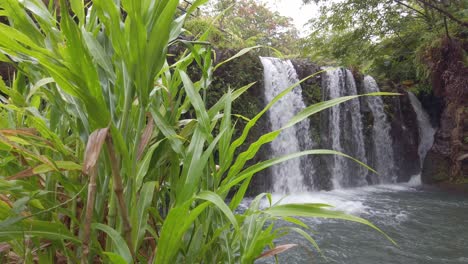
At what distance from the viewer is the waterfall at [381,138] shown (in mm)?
8578

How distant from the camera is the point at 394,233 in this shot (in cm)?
382

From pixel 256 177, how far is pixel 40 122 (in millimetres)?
6035

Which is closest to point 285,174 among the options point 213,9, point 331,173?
point 331,173

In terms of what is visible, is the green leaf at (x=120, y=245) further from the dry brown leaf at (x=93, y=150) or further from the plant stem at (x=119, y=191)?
the dry brown leaf at (x=93, y=150)

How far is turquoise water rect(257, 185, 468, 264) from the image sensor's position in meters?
3.10

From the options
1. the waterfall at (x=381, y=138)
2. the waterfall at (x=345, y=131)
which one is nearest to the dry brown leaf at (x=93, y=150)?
the waterfall at (x=345, y=131)

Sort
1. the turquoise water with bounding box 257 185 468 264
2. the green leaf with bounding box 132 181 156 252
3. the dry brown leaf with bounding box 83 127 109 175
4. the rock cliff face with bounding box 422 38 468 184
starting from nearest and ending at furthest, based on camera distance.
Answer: the dry brown leaf with bounding box 83 127 109 175 → the green leaf with bounding box 132 181 156 252 → the turquoise water with bounding box 257 185 468 264 → the rock cliff face with bounding box 422 38 468 184

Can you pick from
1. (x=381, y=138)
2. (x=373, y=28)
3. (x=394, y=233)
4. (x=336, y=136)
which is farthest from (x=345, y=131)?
(x=394, y=233)

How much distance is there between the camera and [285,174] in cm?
691

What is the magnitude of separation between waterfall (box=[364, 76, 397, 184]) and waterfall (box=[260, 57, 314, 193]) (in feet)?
7.35

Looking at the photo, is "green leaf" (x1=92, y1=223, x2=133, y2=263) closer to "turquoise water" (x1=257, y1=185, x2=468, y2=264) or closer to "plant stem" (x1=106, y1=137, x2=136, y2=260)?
"plant stem" (x1=106, y1=137, x2=136, y2=260)

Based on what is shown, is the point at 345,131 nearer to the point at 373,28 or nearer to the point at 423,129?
the point at 373,28

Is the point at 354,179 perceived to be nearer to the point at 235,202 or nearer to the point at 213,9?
the point at 235,202

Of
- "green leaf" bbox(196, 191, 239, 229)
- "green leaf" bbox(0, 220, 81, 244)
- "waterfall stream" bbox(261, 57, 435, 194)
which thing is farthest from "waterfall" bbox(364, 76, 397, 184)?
"green leaf" bbox(0, 220, 81, 244)
